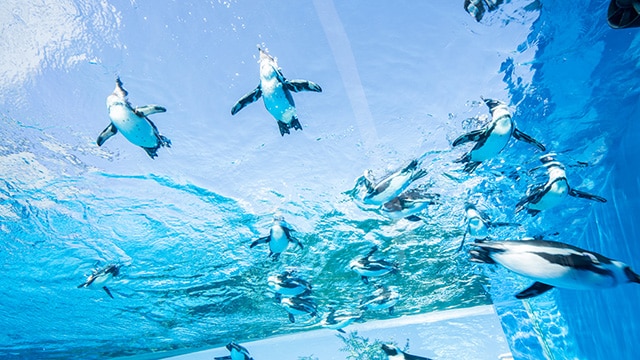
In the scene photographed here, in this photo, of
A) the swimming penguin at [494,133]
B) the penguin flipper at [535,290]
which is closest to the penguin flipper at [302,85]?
the swimming penguin at [494,133]

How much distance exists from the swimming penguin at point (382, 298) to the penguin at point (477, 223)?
5.96m

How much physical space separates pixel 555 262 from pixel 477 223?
31.7 feet

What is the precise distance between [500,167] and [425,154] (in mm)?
2447

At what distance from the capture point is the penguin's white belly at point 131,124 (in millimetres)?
4203

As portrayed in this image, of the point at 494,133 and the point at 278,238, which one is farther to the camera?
the point at 278,238

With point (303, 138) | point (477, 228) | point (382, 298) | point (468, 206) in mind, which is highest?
point (303, 138)

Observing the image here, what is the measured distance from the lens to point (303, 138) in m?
8.27

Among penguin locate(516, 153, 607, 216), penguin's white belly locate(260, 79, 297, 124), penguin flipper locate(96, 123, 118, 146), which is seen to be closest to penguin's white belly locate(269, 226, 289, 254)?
penguin's white belly locate(260, 79, 297, 124)

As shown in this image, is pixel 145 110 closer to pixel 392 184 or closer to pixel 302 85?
pixel 302 85

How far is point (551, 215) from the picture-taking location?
1171 cm

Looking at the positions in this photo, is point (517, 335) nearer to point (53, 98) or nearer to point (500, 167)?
point (500, 167)

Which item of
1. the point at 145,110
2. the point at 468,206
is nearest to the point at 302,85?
the point at 145,110

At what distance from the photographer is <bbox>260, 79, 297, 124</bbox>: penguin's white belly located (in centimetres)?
415

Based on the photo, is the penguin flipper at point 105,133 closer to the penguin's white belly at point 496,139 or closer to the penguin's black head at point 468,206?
the penguin's white belly at point 496,139
